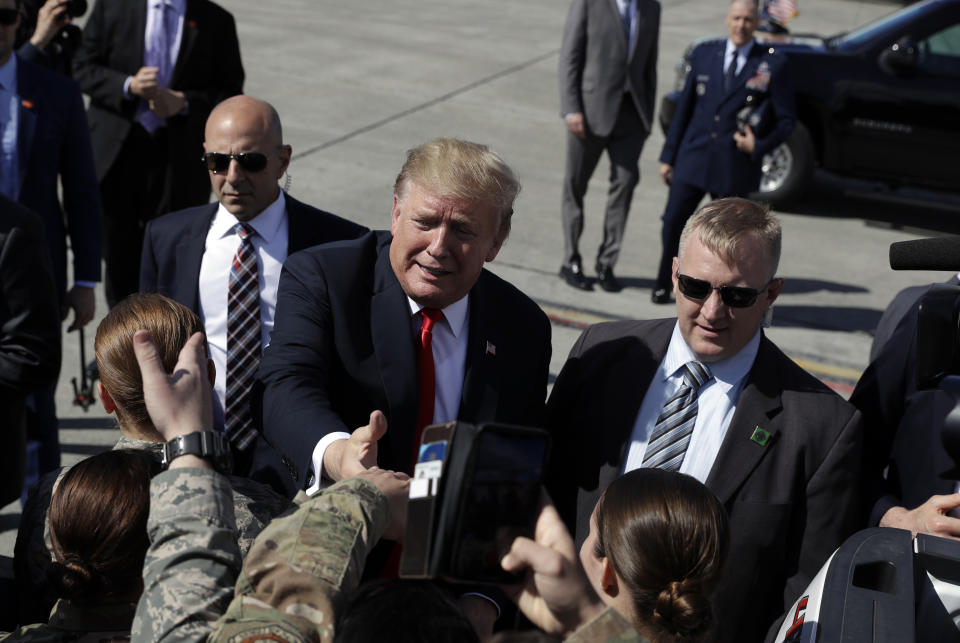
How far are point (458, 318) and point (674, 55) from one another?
15.3 m

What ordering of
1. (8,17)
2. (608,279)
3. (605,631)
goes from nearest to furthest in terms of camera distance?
(605,631), (8,17), (608,279)

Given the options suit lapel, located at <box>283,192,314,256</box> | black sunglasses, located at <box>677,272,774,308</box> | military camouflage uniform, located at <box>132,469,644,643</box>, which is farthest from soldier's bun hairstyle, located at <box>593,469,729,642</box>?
suit lapel, located at <box>283,192,314,256</box>

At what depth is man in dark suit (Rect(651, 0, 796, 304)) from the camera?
7.84 m

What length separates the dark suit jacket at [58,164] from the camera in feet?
16.7

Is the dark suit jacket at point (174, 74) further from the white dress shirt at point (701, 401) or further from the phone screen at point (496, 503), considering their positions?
the phone screen at point (496, 503)

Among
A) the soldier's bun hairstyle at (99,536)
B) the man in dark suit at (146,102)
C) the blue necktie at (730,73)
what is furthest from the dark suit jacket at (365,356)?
the blue necktie at (730,73)

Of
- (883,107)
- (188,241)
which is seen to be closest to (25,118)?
(188,241)

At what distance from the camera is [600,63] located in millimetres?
8234

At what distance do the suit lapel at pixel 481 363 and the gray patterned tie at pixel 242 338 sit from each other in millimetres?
1071

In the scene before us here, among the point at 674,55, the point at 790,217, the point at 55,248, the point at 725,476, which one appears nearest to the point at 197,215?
the point at 55,248

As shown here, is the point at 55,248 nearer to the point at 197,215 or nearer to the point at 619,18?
the point at 197,215

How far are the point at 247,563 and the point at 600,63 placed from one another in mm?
6875

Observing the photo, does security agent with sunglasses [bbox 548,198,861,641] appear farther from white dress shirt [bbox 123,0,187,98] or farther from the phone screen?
white dress shirt [bbox 123,0,187,98]

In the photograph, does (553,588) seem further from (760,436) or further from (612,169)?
(612,169)
